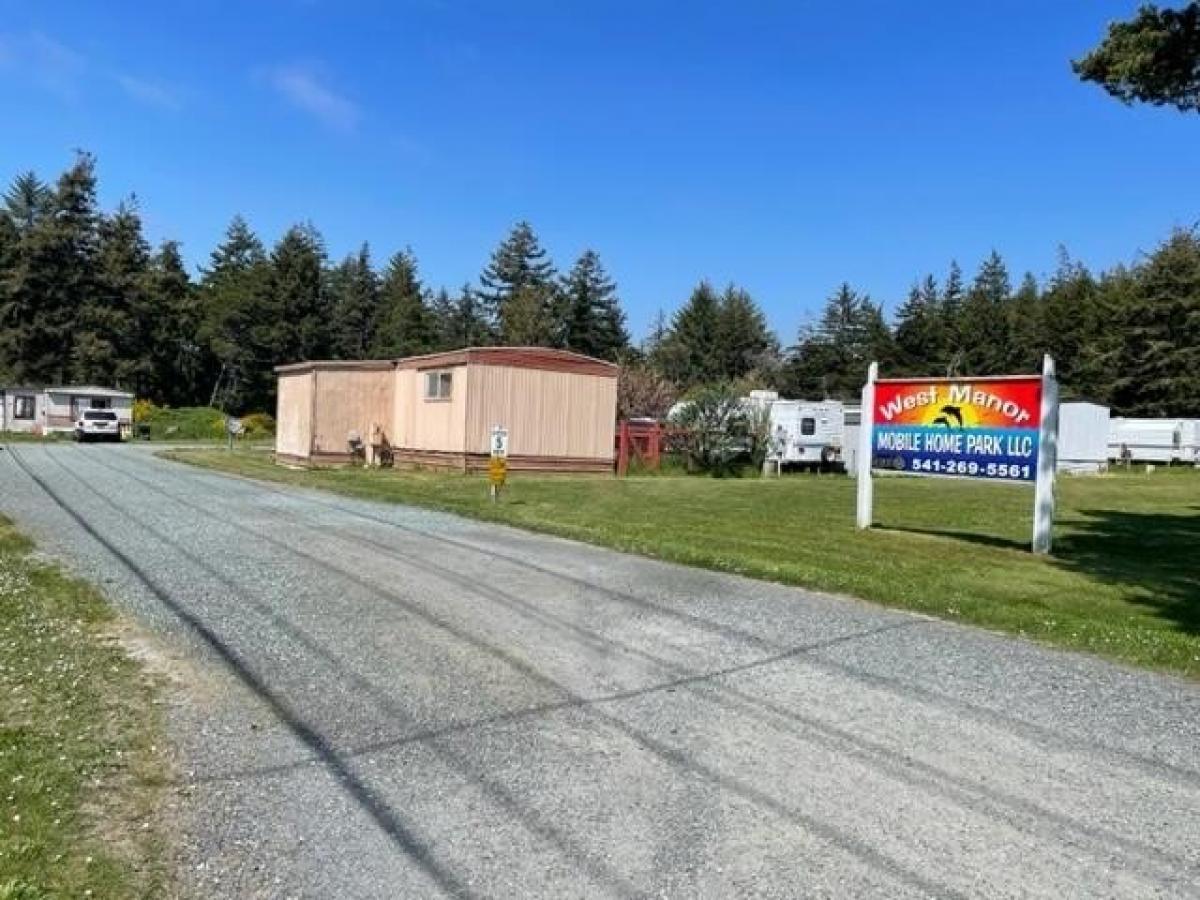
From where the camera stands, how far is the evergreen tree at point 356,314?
8038cm

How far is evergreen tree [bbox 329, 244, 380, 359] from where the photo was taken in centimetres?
8038

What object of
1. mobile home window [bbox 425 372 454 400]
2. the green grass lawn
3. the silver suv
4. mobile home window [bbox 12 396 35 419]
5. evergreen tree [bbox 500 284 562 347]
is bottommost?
the green grass lawn

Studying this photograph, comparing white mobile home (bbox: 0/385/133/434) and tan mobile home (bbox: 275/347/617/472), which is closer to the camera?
tan mobile home (bbox: 275/347/617/472)

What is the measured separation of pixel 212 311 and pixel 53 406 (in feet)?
62.6

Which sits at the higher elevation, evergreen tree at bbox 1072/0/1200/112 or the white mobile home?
evergreen tree at bbox 1072/0/1200/112

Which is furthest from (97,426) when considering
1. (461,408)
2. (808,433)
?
(808,433)

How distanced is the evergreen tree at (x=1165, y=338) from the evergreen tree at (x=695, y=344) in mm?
28356

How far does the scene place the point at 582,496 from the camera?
1802cm

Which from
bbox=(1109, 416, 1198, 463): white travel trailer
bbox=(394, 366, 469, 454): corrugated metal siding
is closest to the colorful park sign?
bbox=(394, 366, 469, 454): corrugated metal siding

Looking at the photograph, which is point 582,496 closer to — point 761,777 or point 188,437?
point 761,777

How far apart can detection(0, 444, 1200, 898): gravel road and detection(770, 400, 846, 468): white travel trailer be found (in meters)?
21.6

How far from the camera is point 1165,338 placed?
55375 mm

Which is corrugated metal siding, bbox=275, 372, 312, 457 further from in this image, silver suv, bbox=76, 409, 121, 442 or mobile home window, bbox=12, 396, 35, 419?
mobile home window, bbox=12, 396, 35, 419

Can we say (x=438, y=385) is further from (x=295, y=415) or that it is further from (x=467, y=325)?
(x=467, y=325)
